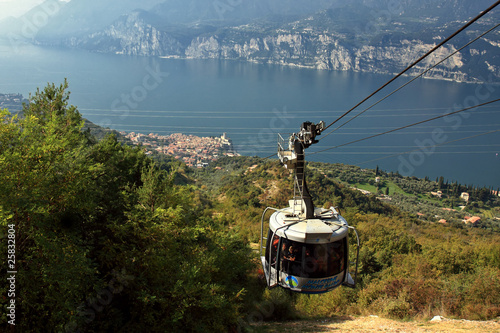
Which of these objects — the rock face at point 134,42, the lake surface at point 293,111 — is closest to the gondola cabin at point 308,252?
the lake surface at point 293,111

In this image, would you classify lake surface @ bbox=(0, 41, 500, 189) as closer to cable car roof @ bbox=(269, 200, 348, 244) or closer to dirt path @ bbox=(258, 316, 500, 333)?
dirt path @ bbox=(258, 316, 500, 333)

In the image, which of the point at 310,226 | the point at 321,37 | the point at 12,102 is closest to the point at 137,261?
the point at 310,226

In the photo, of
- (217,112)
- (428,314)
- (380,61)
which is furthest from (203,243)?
(380,61)

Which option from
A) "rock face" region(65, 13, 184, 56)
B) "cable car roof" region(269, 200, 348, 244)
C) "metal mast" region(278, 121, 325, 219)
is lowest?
"cable car roof" region(269, 200, 348, 244)

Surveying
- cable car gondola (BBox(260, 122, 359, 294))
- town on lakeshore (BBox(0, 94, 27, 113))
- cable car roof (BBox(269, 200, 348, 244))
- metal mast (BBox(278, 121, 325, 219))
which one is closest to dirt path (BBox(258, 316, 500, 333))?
cable car gondola (BBox(260, 122, 359, 294))

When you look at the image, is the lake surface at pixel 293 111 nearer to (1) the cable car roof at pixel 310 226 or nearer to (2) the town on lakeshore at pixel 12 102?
(2) the town on lakeshore at pixel 12 102

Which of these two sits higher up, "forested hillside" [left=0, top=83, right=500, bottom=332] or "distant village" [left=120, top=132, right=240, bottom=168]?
"forested hillside" [left=0, top=83, right=500, bottom=332]

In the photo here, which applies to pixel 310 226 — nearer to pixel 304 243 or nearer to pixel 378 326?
pixel 304 243
